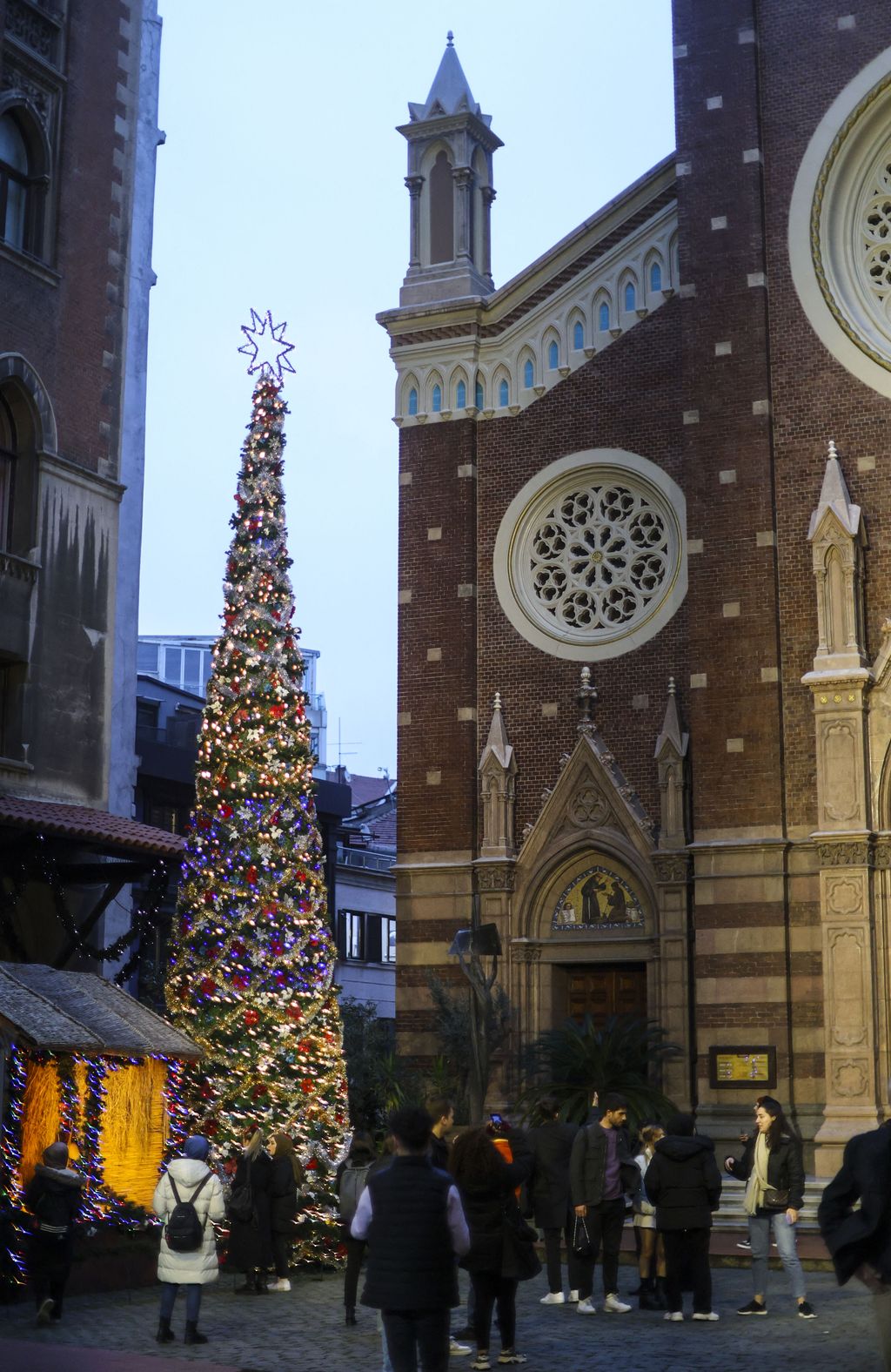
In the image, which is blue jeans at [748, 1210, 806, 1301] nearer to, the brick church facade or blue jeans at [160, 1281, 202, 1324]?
blue jeans at [160, 1281, 202, 1324]

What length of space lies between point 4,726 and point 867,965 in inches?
466

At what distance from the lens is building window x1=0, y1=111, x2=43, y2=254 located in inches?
918

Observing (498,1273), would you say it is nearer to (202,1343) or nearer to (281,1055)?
(202,1343)

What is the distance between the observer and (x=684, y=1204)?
14992mm

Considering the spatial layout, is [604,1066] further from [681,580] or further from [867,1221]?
[867,1221]

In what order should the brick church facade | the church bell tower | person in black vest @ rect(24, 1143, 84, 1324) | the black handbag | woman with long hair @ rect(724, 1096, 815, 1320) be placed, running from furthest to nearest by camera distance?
the church bell tower → the brick church facade → the black handbag → woman with long hair @ rect(724, 1096, 815, 1320) → person in black vest @ rect(24, 1143, 84, 1324)

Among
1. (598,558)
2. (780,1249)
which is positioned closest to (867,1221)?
(780,1249)

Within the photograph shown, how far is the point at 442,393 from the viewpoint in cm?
3067

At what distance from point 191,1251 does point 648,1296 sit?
15.3ft

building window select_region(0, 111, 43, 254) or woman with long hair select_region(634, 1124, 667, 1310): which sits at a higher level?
building window select_region(0, 111, 43, 254)

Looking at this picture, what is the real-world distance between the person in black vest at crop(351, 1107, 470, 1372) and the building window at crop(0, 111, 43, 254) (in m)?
16.9

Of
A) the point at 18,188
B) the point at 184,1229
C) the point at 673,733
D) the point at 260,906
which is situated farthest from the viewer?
the point at 673,733

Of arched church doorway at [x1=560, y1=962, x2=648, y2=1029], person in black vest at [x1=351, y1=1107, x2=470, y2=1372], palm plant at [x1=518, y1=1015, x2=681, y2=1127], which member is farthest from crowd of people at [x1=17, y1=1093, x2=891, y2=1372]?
arched church doorway at [x1=560, y1=962, x2=648, y2=1029]


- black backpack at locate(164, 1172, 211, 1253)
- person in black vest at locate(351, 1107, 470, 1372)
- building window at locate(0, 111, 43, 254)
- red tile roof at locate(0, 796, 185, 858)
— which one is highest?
building window at locate(0, 111, 43, 254)
